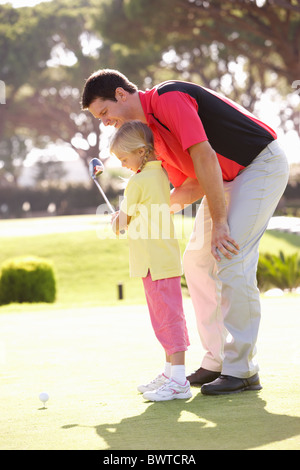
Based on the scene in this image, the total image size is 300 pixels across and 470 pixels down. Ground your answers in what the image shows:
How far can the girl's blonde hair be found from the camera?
384 centimetres

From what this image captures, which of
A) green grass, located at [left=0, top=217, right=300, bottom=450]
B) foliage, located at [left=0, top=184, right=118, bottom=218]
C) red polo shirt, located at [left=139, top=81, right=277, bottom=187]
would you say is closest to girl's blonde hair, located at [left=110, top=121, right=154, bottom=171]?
red polo shirt, located at [left=139, top=81, right=277, bottom=187]

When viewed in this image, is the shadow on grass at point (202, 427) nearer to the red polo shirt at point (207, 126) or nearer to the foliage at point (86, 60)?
the red polo shirt at point (207, 126)

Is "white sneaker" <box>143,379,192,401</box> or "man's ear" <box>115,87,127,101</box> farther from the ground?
"man's ear" <box>115,87,127,101</box>

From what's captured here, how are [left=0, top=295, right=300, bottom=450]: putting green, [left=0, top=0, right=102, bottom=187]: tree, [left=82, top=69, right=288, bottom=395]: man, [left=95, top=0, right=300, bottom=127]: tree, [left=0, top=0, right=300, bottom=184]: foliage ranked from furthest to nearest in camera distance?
[left=0, top=0, right=102, bottom=187]: tree < [left=0, top=0, right=300, bottom=184]: foliage < [left=95, top=0, right=300, bottom=127]: tree < [left=82, top=69, right=288, bottom=395]: man < [left=0, top=295, right=300, bottom=450]: putting green

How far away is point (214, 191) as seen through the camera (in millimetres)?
3758

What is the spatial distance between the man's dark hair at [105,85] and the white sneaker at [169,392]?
155 centimetres

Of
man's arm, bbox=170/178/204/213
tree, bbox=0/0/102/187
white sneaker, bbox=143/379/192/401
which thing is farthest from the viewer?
tree, bbox=0/0/102/187

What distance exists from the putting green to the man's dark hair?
160cm

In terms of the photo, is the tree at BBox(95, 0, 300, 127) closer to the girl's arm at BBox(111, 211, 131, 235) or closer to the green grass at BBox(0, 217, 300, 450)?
the green grass at BBox(0, 217, 300, 450)

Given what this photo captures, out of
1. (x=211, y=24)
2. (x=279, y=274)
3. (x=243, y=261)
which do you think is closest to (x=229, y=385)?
(x=243, y=261)

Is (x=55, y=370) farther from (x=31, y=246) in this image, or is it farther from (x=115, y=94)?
(x=31, y=246)

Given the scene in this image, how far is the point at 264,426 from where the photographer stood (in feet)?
9.48

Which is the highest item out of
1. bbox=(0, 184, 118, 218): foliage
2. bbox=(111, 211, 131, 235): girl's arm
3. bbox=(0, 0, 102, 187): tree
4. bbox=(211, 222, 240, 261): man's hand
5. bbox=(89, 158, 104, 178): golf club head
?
bbox=(0, 0, 102, 187): tree

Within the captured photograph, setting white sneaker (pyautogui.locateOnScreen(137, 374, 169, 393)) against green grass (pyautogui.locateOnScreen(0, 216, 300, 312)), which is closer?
white sneaker (pyautogui.locateOnScreen(137, 374, 169, 393))
